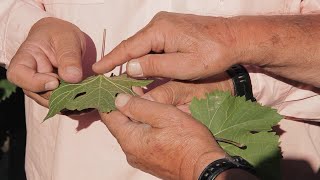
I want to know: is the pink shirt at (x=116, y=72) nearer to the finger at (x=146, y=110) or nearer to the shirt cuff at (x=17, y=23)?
the shirt cuff at (x=17, y=23)

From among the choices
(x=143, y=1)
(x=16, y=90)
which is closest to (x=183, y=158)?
(x=143, y=1)

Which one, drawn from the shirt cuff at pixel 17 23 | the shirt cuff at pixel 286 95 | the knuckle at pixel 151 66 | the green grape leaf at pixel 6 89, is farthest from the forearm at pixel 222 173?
the green grape leaf at pixel 6 89

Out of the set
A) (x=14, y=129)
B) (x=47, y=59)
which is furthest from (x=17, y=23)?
(x=14, y=129)

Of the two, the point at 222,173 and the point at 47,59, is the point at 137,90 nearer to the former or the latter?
the point at 47,59

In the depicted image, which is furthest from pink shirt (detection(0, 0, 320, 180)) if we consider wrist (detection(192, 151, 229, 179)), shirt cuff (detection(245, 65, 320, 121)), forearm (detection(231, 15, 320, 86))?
wrist (detection(192, 151, 229, 179))

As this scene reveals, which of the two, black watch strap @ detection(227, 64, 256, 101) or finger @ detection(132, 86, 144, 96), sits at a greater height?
black watch strap @ detection(227, 64, 256, 101)

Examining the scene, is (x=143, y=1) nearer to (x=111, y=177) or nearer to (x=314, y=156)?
(x=111, y=177)

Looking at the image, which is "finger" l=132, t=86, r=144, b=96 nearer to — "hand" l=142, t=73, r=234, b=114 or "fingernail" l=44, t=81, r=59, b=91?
"hand" l=142, t=73, r=234, b=114
